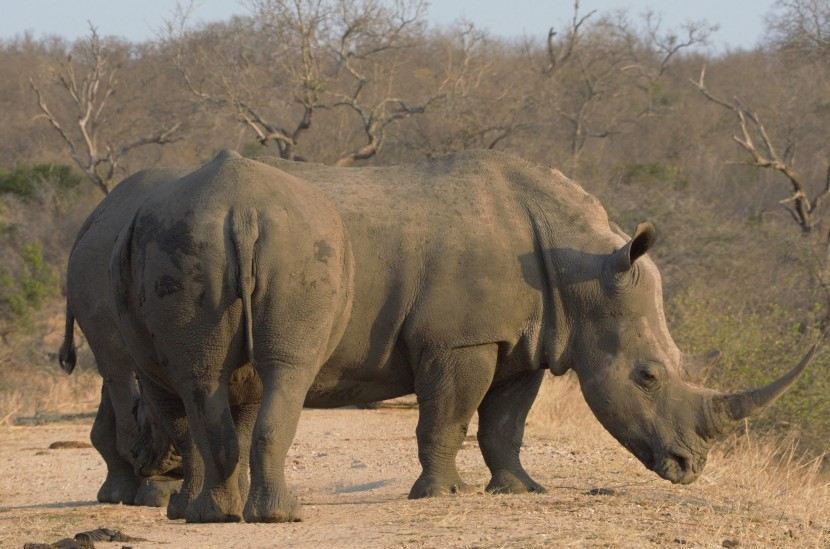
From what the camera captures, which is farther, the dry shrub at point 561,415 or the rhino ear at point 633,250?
the dry shrub at point 561,415

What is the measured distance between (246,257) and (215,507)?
1326 mm

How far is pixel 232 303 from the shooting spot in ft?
23.0

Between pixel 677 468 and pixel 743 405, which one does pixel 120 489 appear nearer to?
pixel 677 468

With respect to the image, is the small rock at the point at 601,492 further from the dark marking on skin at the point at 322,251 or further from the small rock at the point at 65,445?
the small rock at the point at 65,445

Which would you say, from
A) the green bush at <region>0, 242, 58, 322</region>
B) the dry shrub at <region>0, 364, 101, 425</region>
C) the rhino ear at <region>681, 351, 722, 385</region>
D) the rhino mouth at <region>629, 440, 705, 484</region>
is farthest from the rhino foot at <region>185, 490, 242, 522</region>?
the green bush at <region>0, 242, 58, 322</region>

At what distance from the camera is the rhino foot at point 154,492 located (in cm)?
897

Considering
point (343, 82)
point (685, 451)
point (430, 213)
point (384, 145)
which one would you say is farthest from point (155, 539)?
point (343, 82)

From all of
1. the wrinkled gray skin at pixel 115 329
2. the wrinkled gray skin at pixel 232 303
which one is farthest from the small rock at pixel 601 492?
the wrinkled gray skin at pixel 115 329

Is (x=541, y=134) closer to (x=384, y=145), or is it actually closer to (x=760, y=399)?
(x=384, y=145)

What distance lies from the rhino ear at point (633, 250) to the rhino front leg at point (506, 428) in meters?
0.92

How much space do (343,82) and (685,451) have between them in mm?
28245

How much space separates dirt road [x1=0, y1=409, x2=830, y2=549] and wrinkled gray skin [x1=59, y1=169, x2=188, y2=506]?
29 centimetres

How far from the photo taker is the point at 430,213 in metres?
8.14

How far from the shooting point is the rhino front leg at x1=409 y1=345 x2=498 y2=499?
26.3 ft
